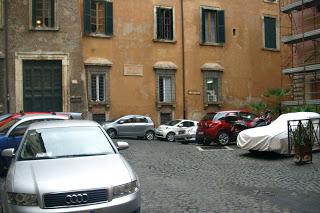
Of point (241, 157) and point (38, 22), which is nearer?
point (241, 157)

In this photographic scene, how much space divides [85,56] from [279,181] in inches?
780

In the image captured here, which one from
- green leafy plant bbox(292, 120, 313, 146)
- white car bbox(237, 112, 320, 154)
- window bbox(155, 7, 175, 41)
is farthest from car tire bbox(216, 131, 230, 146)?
window bbox(155, 7, 175, 41)

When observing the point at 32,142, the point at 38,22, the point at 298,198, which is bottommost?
the point at 298,198

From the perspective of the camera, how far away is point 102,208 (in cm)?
620

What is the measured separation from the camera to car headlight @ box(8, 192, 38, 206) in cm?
615

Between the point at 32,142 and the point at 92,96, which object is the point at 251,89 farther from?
the point at 32,142

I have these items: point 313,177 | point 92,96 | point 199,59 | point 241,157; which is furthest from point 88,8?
point 313,177

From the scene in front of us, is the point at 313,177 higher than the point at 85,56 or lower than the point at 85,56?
lower

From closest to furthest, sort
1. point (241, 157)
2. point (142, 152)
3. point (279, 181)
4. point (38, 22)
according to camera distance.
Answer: point (279, 181), point (241, 157), point (142, 152), point (38, 22)

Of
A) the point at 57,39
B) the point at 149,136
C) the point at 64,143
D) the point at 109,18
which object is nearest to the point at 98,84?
the point at 57,39

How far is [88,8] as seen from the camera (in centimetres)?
2928

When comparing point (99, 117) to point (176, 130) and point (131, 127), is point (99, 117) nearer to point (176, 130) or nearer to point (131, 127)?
point (131, 127)

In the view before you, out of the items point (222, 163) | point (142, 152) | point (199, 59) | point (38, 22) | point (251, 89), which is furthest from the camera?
point (251, 89)

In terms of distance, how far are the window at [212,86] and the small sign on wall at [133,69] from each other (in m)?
4.65
